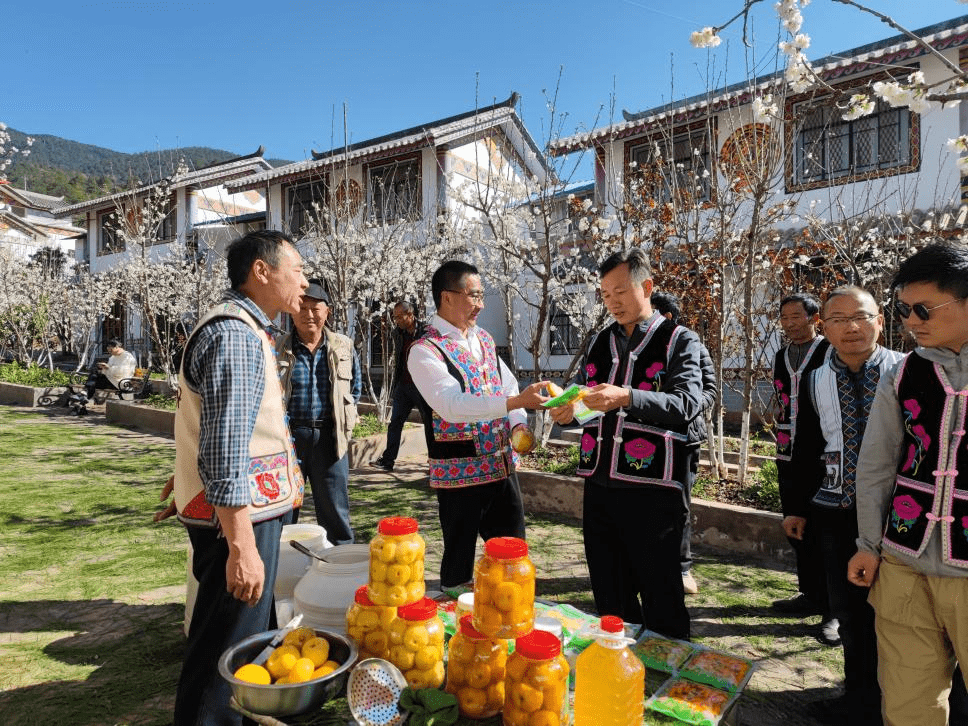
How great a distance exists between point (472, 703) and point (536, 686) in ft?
0.78

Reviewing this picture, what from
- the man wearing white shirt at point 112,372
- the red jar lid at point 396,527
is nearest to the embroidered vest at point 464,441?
the red jar lid at point 396,527

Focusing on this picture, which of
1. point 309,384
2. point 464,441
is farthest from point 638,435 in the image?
point 309,384

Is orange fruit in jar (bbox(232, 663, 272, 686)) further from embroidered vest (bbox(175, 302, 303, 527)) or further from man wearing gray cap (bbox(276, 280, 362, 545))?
man wearing gray cap (bbox(276, 280, 362, 545))

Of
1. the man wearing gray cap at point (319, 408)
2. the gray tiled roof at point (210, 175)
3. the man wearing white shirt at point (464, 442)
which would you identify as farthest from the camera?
the gray tiled roof at point (210, 175)

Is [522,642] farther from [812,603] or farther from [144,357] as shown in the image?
[144,357]

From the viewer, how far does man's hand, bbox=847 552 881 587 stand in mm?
2113

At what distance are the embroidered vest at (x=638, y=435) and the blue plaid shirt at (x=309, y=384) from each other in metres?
2.12

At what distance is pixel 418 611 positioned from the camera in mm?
1815

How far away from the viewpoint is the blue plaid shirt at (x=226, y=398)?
6.32ft

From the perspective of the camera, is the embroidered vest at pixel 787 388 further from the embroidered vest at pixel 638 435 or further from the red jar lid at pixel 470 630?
the red jar lid at pixel 470 630

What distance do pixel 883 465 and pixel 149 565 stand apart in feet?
15.7

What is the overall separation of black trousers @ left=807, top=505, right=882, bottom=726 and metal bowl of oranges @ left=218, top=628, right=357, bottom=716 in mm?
2239

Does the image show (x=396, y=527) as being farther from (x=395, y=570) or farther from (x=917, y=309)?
(x=917, y=309)

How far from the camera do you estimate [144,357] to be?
981 inches
